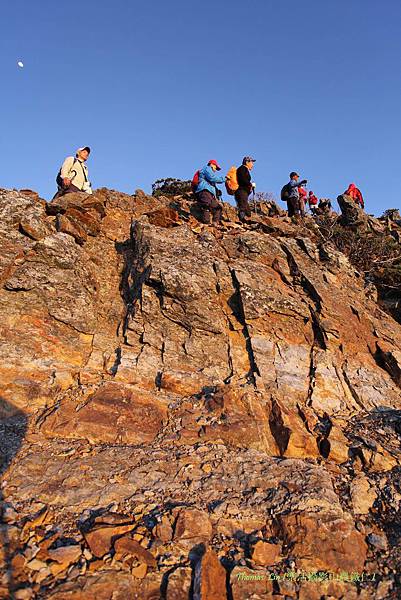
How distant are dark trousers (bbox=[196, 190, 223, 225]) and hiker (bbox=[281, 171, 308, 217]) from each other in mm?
5097

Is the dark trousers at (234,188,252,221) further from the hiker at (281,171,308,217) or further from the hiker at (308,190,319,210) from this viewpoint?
the hiker at (308,190,319,210)

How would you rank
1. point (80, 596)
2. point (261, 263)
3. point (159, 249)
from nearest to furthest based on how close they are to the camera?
1. point (80, 596)
2. point (159, 249)
3. point (261, 263)

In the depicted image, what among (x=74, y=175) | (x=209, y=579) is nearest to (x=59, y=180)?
(x=74, y=175)

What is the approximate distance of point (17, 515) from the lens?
3.97 metres

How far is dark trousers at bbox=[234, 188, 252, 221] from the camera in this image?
42.1 ft

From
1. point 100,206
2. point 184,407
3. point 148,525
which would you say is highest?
point 100,206

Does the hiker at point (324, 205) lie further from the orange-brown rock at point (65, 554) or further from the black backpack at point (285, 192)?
the orange-brown rock at point (65, 554)

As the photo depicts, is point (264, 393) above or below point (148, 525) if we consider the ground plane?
above

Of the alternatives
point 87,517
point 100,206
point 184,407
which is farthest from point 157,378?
point 100,206

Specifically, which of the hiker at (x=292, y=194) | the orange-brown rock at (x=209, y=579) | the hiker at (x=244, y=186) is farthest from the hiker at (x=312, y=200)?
the orange-brown rock at (x=209, y=579)

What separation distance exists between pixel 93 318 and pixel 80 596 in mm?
5523

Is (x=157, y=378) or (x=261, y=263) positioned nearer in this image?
(x=157, y=378)

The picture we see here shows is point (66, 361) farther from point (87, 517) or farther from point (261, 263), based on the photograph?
point (261, 263)

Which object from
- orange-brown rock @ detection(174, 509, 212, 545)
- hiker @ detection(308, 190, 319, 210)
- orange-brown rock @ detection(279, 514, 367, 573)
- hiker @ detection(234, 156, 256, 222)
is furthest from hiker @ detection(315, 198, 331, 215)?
orange-brown rock @ detection(174, 509, 212, 545)
